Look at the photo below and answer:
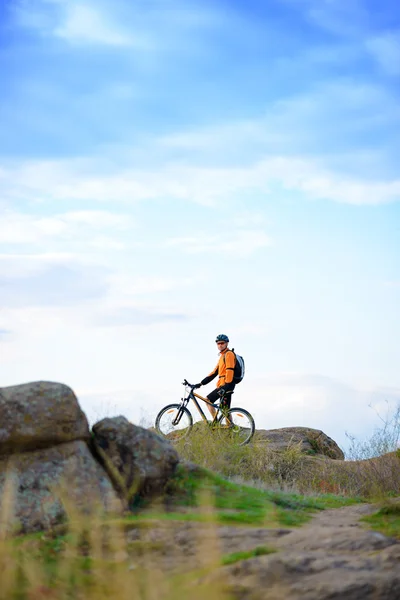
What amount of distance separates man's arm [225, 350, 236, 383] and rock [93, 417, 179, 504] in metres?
9.92

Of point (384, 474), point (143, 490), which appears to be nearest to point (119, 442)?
point (143, 490)

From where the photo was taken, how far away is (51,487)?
7.66 m

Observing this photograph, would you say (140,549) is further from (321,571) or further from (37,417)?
(37,417)

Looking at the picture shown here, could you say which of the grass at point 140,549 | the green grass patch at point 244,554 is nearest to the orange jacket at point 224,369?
the grass at point 140,549

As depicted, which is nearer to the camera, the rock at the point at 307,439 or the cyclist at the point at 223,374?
the cyclist at the point at 223,374

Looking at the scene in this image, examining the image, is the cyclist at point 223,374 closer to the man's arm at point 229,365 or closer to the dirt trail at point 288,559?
the man's arm at point 229,365

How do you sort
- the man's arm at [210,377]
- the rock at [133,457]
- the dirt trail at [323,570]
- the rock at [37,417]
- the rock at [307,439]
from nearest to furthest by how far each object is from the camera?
the dirt trail at [323,570], the rock at [37,417], the rock at [133,457], the man's arm at [210,377], the rock at [307,439]

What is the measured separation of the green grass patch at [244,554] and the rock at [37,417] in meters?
2.53

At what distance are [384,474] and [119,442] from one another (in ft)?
29.9

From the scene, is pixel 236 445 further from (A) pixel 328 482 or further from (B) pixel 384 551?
(B) pixel 384 551

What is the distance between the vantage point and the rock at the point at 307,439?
71.9 ft

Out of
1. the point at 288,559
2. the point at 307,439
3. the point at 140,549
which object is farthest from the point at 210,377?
the point at 288,559

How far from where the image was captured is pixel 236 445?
1712cm

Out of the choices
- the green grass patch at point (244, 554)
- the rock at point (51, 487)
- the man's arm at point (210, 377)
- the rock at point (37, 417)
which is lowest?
the green grass patch at point (244, 554)
